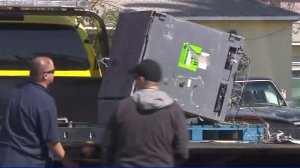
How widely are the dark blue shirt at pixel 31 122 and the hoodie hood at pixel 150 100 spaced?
0.93 meters

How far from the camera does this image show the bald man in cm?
650

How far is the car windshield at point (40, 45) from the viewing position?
28.2 feet

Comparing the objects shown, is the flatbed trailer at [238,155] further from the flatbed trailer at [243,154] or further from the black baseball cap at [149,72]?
the black baseball cap at [149,72]

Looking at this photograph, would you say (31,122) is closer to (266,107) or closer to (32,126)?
(32,126)

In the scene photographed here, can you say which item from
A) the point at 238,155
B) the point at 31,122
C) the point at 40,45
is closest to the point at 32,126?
the point at 31,122

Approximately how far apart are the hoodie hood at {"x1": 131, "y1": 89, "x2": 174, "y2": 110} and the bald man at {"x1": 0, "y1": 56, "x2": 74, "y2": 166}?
0.93 m

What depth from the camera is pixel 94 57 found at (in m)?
8.93

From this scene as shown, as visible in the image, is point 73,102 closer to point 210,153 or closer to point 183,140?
point 210,153

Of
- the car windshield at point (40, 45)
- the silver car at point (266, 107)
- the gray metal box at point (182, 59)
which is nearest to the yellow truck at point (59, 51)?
the car windshield at point (40, 45)

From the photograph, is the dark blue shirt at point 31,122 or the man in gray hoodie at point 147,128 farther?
the dark blue shirt at point 31,122

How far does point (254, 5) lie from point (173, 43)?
18.8 m

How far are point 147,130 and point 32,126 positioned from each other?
113 centimetres

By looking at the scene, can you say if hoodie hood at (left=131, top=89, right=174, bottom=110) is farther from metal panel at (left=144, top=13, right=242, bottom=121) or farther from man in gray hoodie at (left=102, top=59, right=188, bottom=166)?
metal panel at (left=144, top=13, right=242, bottom=121)

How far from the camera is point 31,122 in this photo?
6.53 m
